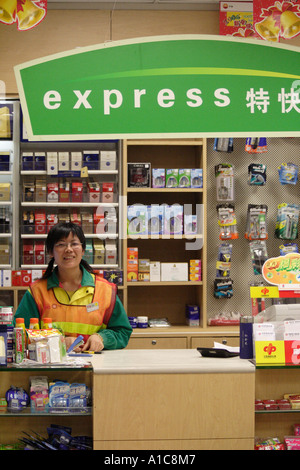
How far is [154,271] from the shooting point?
555 cm

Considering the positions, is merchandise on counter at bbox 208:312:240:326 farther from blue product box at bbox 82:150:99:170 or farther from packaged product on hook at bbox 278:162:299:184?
blue product box at bbox 82:150:99:170

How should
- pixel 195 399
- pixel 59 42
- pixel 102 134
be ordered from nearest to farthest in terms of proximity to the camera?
pixel 195 399
pixel 102 134
pixel 59 42

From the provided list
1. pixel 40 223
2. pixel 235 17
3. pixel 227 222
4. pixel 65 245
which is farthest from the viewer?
pixel 227 222

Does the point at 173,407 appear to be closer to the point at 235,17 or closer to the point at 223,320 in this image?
the point at 223,320

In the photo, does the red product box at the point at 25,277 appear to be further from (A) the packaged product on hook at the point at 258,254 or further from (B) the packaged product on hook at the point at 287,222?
(B) the packaged product on hook at the point at 287,222

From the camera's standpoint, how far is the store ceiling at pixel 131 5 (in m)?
5.30

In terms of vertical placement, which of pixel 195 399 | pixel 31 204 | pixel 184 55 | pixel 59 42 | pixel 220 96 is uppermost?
pixel 59 42

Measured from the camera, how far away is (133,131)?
2.97 meters

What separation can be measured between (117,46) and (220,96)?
56cm

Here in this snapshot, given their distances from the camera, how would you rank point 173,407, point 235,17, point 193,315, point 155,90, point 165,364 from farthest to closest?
point 193,315, point 235,17, point 155,90, point 165,364, point 173,407

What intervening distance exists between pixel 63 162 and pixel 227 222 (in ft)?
5.31

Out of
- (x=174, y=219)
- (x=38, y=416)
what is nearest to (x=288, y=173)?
(x=174, y=219)
